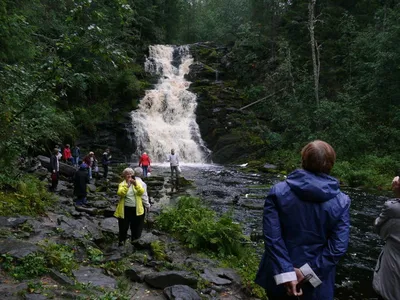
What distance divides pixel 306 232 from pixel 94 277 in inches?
156

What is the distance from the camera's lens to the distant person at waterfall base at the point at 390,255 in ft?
11.9

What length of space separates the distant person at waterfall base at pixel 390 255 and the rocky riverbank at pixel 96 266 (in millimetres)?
2774

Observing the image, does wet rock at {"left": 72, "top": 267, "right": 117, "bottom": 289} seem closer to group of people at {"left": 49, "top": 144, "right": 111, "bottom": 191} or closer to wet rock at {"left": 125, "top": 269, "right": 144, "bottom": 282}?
wet rock at {"left": 125, "top": 269, "right": 144, "bottom": 282}

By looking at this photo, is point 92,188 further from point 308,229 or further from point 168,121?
point 168,121

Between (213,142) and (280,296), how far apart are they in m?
28.1

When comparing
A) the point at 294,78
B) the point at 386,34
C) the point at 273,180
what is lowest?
the point at 273,180

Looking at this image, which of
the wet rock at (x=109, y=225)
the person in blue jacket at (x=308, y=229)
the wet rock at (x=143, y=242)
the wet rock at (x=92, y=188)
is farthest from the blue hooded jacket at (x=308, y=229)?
the wet rock at (x=92, y=188)

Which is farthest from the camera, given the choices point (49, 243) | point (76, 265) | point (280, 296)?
point (49, 243)

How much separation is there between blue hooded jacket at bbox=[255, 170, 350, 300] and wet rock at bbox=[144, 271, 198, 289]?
3.31 m

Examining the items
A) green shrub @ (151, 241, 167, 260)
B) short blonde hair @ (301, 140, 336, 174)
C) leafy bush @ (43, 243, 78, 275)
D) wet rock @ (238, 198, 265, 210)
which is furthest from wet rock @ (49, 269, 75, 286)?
wet rock @ (238, 198, 265, 210)

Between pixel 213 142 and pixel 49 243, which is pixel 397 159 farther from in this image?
pixel 49 243

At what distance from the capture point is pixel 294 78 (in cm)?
3512

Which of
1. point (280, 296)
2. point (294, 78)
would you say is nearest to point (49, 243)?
point (280, 296)

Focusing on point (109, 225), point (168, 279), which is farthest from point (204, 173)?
point (168, 279)
